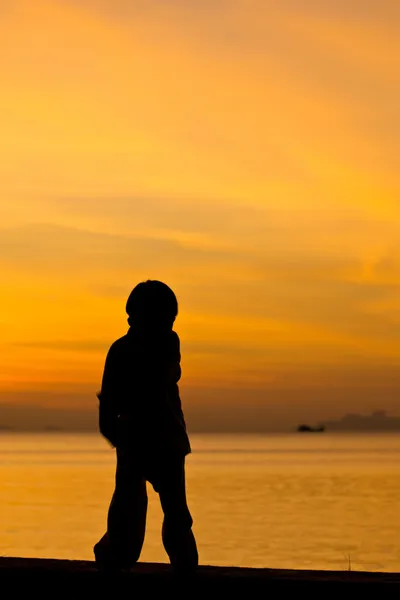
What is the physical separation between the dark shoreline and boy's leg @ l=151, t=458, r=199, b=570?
163 mm

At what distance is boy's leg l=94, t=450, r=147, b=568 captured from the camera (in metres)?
7.47

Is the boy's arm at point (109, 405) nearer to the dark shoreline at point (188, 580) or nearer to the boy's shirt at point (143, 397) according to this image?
the boy's shirt at point (143, 397)

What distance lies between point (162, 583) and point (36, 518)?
30438 millimetres

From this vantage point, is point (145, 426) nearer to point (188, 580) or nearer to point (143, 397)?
point (143, 397)

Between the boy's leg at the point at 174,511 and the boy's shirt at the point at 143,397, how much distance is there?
12cm

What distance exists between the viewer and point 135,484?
758cm

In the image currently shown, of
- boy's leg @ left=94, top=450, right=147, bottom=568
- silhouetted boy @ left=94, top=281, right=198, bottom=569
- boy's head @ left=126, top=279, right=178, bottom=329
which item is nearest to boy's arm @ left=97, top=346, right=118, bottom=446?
silhouetted boy @ left=94, top=281, right=198, bottom=569

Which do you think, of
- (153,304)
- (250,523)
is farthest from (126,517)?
(250,523)

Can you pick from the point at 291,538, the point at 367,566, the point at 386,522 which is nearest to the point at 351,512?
the point at 386,522

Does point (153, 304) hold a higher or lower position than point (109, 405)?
higher

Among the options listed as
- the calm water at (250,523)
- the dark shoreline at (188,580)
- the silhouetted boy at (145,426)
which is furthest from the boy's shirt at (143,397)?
the calm water at (250,523)

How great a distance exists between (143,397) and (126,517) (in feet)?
2.47

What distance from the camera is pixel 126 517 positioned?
297 inches

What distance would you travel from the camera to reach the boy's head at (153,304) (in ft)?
24.6
